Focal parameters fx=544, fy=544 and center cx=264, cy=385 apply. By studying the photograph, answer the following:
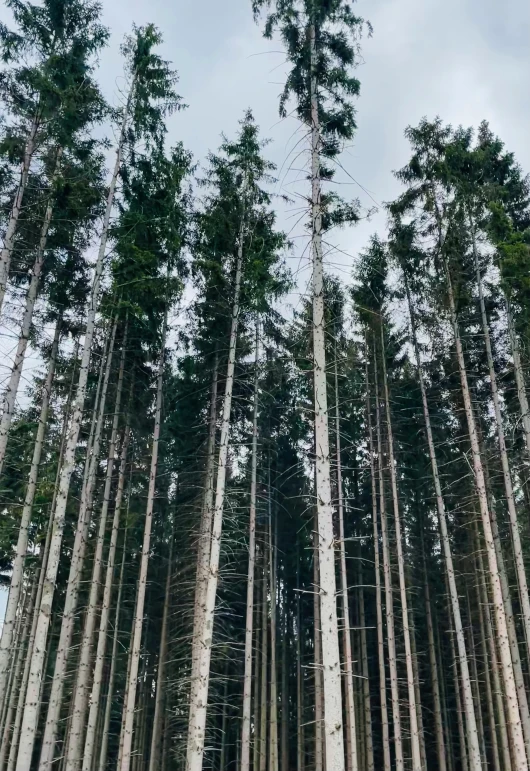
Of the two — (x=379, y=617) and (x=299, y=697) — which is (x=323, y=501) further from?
(x=299, y=697)

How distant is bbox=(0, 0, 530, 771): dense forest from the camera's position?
11.2 m

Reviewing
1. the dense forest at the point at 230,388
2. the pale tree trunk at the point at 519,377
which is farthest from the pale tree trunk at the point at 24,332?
the pale tree trunk at the point at 519,377

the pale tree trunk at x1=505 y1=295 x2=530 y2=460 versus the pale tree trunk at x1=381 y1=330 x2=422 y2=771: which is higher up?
the pale tree trunk at x1=505 y1=295 x2=530 y2=460

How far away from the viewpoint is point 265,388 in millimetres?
19641

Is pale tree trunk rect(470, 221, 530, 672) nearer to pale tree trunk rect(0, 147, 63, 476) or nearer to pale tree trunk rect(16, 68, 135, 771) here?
pale tree trunk rect(16, 68, 135, 771)

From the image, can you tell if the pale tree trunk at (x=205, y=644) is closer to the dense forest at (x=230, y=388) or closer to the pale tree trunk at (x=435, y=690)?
the dense forest at (x=230, y=388)

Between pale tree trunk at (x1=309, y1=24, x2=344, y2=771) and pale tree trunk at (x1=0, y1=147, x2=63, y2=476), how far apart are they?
5661 mm

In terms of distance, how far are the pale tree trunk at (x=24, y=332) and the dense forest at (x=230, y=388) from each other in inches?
2.4

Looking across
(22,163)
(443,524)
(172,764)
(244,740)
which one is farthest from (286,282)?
(172,764)

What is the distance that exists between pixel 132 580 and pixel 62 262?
39.5ft

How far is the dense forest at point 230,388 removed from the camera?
36.8 feet

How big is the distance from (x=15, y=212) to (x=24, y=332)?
251 centimetres

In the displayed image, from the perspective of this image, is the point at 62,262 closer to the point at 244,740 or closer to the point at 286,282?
the point at 286,282

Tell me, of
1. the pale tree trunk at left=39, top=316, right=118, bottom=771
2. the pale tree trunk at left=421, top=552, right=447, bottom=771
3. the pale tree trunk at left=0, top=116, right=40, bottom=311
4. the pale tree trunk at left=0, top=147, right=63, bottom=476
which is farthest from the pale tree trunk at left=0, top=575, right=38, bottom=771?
the pale tree trunk at left=421, top=552, right=447, bottom=771
